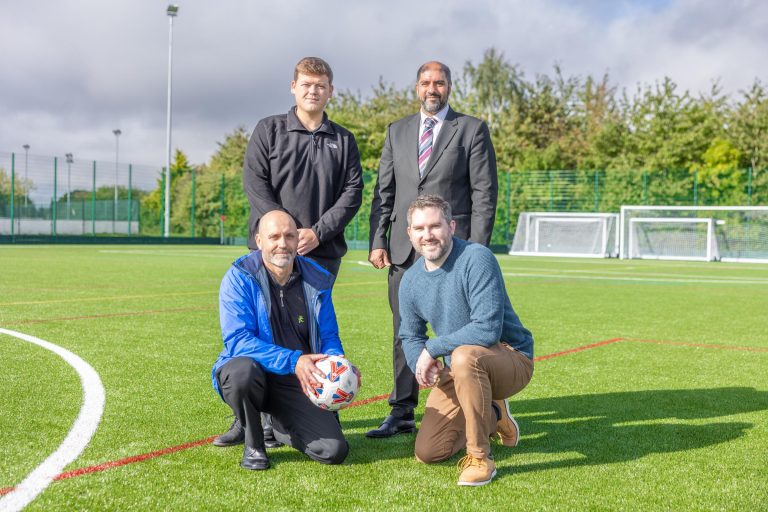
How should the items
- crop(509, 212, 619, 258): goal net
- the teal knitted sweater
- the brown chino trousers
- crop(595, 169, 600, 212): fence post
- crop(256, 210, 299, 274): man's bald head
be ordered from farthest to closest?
crop(595, 169, 600, 212): fence post, crop(509, 212, 619, 258): goal net, crop(256, 210, 299, 274): man's bald head, the teal knitted sweater, the brown chino trousers

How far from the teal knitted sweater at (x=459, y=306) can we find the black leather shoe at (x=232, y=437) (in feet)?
3.21

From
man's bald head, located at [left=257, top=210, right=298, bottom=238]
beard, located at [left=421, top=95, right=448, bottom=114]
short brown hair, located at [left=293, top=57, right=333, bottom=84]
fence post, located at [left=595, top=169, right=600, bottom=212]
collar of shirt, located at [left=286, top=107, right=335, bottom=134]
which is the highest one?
fence post, located at [left=595, top=169, right=600, bottom=212]

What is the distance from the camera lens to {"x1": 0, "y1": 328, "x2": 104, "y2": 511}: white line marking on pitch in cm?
336

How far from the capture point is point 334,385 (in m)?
3.94

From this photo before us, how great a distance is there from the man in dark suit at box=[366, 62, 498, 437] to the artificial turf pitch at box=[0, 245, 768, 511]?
65 cm

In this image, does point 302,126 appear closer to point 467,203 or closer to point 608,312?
point 467,203

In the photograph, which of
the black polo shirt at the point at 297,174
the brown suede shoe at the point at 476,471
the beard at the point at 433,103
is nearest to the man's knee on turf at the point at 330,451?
the brown suede shoe at the point at 476,471

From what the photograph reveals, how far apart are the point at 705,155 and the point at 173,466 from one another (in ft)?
124

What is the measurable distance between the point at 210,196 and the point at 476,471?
38.2 m

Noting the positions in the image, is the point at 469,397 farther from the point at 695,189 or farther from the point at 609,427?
the point at 695,189

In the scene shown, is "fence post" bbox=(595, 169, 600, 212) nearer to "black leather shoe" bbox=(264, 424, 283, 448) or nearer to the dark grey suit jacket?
the dark grey suit jacket

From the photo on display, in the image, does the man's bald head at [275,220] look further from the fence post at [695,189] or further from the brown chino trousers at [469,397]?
the fence post at [695,189]

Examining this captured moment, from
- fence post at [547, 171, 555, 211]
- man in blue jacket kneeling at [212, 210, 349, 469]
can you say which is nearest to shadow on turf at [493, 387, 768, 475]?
man in blue jacket kneeling at [212, 210, 349, 469]

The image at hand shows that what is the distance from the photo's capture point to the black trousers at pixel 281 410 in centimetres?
391
